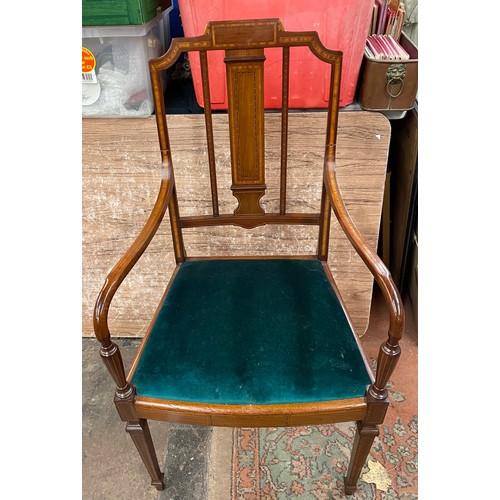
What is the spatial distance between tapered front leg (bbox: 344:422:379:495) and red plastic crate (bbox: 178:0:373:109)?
98cm

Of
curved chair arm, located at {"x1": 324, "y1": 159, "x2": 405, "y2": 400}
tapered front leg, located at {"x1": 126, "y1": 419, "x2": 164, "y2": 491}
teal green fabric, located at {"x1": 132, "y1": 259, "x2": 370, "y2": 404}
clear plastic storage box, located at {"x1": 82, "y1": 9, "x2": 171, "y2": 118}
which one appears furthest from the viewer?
clear plastic storage box, located at {"x1": 82, "y1": 9, "x2": 171, "y2": 118}

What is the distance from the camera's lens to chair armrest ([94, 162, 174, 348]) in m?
0.91

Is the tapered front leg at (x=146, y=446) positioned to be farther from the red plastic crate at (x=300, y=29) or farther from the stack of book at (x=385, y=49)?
the stack of book at (x=385, y=49)

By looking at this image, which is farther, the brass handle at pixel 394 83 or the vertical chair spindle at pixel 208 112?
the brass handle at pixel 394 83

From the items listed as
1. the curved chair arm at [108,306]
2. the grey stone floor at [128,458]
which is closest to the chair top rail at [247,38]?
A: the curved chair arm at [108,306]

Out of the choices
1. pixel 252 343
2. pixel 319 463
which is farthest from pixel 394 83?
pixel 319 463

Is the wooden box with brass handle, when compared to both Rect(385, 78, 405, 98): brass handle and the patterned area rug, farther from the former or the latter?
the patterned area rug

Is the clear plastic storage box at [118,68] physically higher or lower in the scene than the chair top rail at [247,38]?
lower

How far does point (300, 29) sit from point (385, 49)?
0.33m

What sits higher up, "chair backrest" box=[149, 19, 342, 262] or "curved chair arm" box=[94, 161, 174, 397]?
"chair backrest" box=[149, 19, 342, 262]

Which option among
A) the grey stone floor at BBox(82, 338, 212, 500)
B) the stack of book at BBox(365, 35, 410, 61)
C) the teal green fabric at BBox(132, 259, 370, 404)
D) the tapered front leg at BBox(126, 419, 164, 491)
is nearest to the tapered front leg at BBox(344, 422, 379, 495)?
the teal green fabric at BBox(132, 259, 370, 404)

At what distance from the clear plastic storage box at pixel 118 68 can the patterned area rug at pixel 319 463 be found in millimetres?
1193

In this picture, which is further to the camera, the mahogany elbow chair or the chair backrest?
the chair backrest

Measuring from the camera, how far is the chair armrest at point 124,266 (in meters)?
0.91
